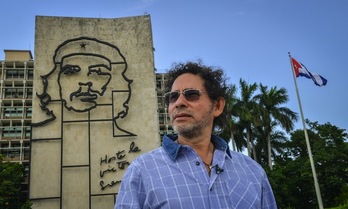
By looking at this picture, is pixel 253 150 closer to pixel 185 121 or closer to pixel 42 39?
pixel 42 39

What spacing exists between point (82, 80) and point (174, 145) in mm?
14756

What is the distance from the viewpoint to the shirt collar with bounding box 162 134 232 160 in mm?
2113

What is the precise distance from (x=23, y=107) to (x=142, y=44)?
1440 inches

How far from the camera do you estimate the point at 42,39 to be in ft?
54.5

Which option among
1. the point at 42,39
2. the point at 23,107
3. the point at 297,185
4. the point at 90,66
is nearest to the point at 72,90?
the point at 90,66

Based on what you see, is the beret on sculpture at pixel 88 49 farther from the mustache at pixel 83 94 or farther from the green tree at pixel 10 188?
the green tree at pixel 10 188

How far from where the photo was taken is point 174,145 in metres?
2.14

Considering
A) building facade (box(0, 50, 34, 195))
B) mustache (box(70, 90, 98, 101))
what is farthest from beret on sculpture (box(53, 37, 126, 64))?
building facade (box(0, 50, 34, 195))

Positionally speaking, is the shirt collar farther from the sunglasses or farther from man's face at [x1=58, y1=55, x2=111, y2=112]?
man's face at [x1=58, y1=55, x2=111, y2=112]

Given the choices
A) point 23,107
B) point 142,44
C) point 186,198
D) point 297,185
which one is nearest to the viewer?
point 186,198

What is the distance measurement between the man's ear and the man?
0.12 feet

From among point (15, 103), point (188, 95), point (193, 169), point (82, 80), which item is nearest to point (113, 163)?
point (82, 80)

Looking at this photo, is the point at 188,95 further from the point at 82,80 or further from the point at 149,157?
the point at 82,80

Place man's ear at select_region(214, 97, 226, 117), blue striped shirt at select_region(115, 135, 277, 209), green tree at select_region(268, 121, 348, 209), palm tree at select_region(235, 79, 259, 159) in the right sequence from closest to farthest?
1. blue striped shirt at select_region(115, 135, 277, 209)
2. man's ear at select_region(214, 97, 226, 117)
3. green tree at select_region(268, 121, 348, 209)
4. palm tree at select_region(235, 79, 259, 159)
